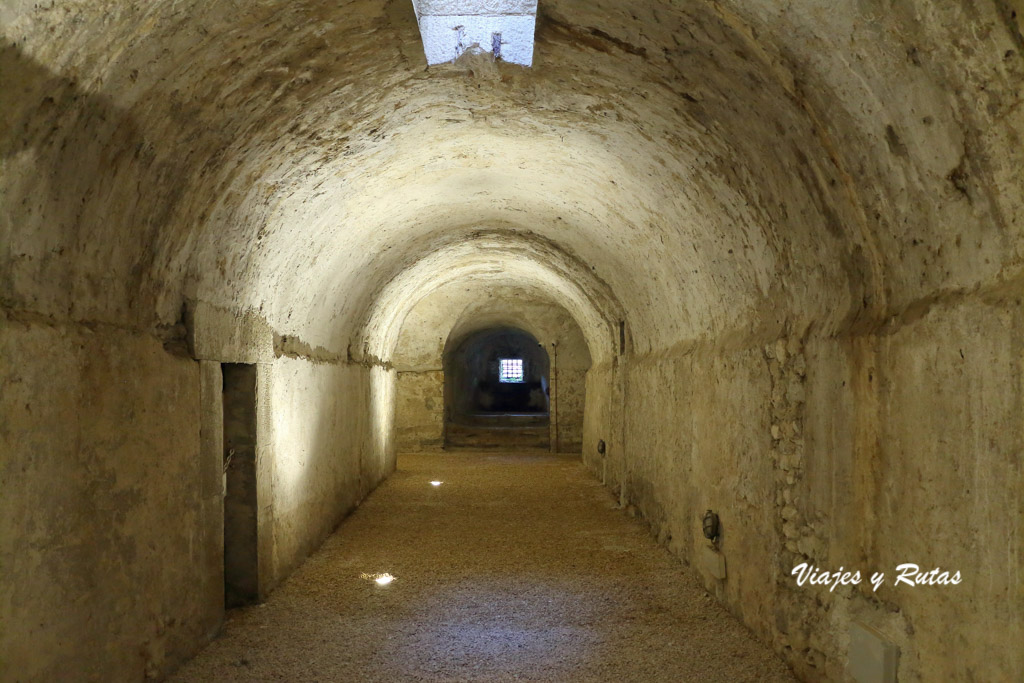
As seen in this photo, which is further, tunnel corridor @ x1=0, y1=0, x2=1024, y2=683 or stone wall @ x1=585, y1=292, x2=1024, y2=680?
tunnel corridor @ x1=0, y1=0, x2=1024, y2=683

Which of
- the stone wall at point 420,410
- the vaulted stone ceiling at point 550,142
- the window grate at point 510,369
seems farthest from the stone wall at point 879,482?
the window grate at point 510,369

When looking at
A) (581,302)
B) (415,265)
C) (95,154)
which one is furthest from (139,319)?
(581,302)

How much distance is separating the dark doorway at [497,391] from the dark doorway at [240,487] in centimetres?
1174

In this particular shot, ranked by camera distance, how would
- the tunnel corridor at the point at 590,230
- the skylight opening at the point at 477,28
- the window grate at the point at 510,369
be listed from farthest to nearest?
the window grate at the point at 510,369
the skylight opening at the point at 477,28
the tunnel corridor at the point at 590,230

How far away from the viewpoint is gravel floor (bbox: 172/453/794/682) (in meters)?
4.43

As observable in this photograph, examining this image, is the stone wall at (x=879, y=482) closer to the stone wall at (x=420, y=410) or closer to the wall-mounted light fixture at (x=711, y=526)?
the wall-mounted light fixture at (x=711, y=526)

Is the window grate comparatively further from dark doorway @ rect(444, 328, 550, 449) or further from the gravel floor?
the gravel floor

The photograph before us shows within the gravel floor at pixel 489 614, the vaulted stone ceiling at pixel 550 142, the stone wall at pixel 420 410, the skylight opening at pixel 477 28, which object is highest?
the skylight opening at pixel 477 28

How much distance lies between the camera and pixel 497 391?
93.9 feet

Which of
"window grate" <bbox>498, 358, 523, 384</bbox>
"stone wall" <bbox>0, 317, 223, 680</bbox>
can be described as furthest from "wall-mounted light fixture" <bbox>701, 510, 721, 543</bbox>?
"window grate" <bbox>498, 358, 523, 384</bbox>

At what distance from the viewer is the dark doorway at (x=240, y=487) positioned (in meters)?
5.65

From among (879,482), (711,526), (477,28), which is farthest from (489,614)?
(477,28)

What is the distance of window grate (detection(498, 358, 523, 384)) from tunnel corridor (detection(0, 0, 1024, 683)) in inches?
854

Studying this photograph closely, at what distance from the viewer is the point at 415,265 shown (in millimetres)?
10859
